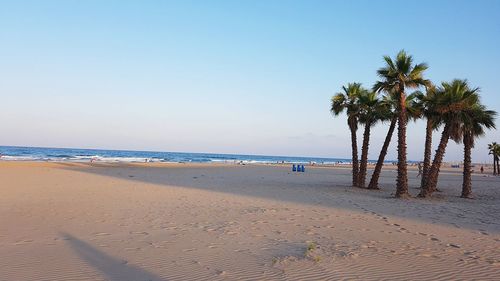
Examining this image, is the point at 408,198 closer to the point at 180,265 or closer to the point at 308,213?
the point at 308,213

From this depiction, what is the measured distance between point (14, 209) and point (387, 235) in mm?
11499

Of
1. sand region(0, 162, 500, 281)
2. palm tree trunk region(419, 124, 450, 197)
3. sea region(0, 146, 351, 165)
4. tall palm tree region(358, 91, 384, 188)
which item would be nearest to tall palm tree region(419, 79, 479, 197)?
palm tree trunk region(419, 124, 450, 197)

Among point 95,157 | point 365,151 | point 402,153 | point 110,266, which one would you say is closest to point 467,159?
point 402,153

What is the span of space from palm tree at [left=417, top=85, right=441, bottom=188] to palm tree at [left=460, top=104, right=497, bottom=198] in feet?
4.26

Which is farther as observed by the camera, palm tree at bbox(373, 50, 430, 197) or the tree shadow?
palm tree at bbox(373, 50, 430, 197)

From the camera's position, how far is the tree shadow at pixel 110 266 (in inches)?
253

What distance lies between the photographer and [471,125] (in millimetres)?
20281

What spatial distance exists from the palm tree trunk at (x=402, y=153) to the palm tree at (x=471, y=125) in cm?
273

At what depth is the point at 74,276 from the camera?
648 centimetres

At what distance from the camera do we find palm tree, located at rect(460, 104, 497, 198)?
66.3ft

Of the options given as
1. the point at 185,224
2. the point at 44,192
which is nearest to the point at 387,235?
the point at 185,224

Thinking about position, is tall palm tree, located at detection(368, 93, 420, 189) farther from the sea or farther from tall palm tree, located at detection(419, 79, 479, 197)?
the sea

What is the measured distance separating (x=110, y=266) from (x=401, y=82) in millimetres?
17073

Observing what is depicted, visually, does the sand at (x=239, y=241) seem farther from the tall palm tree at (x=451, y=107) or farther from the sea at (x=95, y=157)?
the sea at (x=95, y=157)
